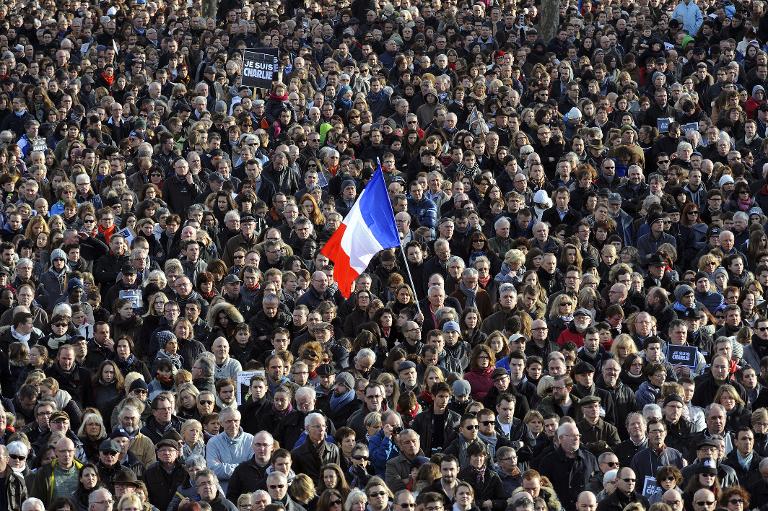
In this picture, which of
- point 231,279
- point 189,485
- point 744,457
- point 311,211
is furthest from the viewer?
point 311,211

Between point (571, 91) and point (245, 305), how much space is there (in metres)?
7.93

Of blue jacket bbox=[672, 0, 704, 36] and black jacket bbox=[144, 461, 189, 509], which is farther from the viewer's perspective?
blue jacket bbox=[672, 0, 704, 36]

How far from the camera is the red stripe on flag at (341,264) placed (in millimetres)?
18141

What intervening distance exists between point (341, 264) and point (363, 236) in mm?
388

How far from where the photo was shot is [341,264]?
60.0ft

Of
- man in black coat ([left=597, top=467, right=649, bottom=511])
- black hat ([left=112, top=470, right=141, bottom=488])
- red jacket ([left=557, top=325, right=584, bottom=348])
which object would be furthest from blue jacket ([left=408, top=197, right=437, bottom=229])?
black hat ([left=112, top=470, right=141, bottom=488])

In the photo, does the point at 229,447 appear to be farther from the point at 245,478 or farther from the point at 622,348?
the point at 622,348

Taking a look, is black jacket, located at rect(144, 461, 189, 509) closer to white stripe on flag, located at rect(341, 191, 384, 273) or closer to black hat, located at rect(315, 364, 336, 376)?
black hat, located at rect(315, 364, 336, 376)

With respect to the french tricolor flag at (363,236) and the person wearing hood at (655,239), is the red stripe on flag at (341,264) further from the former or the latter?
the person wearing hood at (655,239)

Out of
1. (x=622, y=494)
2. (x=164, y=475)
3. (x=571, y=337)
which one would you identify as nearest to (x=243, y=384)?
(x=164, y=475)

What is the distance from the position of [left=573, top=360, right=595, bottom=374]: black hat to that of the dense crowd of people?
2.7 inches

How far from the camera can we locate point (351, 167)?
22344 millimetres

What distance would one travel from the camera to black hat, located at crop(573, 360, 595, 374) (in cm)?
1652

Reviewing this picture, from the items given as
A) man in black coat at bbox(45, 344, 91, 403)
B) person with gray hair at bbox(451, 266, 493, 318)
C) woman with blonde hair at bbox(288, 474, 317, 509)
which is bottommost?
woman with blonde hair at bbox(288, 474, 317, 509)
